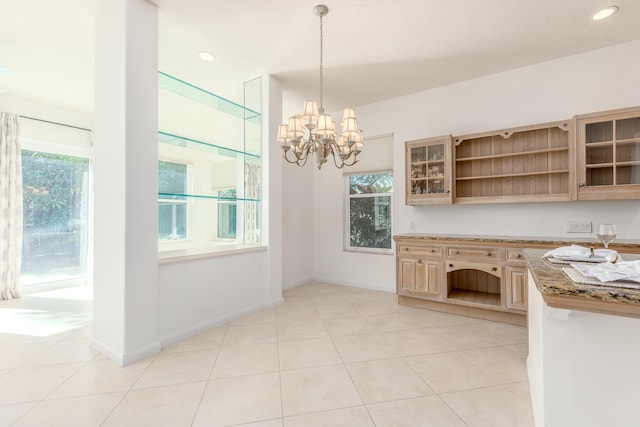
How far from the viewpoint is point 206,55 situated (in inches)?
130

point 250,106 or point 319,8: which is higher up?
point 319,8

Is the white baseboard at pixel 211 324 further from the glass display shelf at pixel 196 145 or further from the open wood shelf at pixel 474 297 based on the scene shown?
the open wood shelf at pixel 474 297

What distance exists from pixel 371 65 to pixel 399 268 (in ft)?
8.61

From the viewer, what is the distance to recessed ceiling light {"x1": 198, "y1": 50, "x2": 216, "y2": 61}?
326 cm

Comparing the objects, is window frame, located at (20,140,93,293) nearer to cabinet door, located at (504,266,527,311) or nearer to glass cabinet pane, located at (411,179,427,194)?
glass cabinet pane, located at (411,179,427,194)

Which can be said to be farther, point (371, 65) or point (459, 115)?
point (459, 115)

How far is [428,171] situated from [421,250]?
107cm

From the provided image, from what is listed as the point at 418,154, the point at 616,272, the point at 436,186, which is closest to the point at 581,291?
the point at 616,272

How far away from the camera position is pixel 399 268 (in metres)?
3.89

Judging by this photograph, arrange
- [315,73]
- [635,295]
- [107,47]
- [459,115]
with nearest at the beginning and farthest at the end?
[635,295], [107,47], [315,73], [459,115]

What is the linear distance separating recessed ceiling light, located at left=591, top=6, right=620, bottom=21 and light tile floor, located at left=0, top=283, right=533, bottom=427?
10.2 feet

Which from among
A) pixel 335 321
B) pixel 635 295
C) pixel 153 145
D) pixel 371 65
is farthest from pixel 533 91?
pixel 153 145

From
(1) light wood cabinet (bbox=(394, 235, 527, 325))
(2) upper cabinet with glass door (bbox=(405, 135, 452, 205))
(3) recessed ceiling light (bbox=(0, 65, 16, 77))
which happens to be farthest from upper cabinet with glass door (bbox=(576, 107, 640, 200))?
(3) recessed ceiling light (bbox=(0, 65, 16, 77))

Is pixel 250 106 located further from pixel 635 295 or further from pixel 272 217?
pixel 635 295
